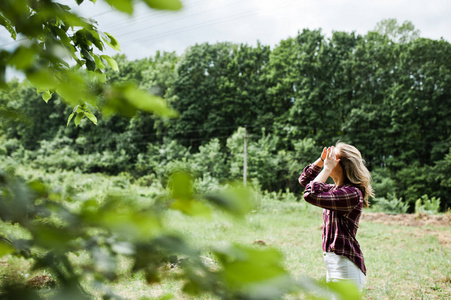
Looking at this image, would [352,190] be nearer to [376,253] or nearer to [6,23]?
[6,23]

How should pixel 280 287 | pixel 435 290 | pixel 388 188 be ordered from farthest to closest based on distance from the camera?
pixel 388 188 → pixel 435 290 → pixel 280 287

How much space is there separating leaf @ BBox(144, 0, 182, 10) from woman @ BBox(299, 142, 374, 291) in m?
2.02

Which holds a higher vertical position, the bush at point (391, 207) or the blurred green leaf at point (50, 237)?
the blurred green leaf at point (50, 237)

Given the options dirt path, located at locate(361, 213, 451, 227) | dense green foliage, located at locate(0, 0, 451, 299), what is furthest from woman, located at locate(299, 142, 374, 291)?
dirt path, located at locate(361, 213, 451, 227)

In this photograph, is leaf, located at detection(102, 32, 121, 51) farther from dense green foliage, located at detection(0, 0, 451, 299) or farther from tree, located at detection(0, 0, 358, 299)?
dense green foliage, located at detection(0, 0, 451, 299)

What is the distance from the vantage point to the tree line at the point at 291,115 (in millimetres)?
22219

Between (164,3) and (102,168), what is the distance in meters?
29.5

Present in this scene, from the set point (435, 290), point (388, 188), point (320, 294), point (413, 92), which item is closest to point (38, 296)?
point (320, 294)

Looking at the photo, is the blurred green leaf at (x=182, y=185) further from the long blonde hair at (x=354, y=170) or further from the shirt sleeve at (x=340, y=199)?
the long blonde hair at (x=354, y=170)

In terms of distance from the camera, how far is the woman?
2.22m

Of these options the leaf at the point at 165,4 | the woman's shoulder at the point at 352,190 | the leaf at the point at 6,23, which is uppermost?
the leaf at the point at 6,23

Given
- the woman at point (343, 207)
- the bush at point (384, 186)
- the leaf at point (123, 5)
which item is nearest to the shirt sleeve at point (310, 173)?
the woman at point (343, 207)

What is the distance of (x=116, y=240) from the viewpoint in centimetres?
55

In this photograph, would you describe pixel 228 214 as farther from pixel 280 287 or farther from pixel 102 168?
pixel 102 168
